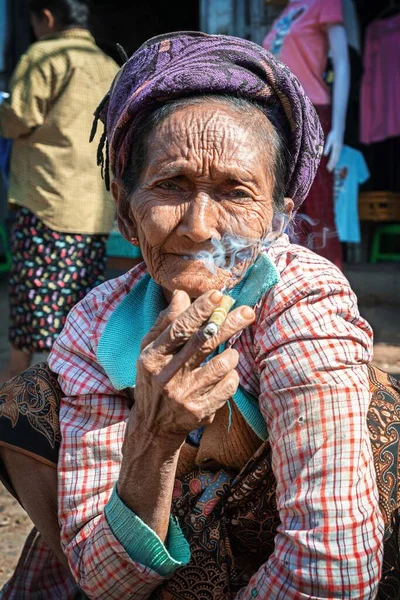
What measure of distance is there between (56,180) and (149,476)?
3516mm

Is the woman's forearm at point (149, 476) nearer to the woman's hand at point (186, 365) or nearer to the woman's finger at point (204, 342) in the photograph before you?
the woman's hand at point (186, 365)

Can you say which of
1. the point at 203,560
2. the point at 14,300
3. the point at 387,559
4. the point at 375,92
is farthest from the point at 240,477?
the point at 375,92

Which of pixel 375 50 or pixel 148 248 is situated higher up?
pixel 148 248

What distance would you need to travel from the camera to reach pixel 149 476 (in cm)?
180

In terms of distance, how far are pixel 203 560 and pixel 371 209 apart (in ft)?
26.3

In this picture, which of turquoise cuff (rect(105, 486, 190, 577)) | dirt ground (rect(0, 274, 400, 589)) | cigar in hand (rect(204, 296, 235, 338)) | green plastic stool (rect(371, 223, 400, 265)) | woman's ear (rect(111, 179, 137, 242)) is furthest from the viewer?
green plastic stool (rect(371, 223, 400, 265))

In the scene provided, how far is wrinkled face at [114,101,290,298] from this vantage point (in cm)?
190

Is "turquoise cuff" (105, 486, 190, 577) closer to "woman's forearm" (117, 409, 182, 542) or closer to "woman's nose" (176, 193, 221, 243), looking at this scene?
"woman's forearm" (117, 409, 182, 542)

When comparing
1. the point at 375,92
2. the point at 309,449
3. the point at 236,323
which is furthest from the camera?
the point at 375,92

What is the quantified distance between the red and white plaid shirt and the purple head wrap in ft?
0.90

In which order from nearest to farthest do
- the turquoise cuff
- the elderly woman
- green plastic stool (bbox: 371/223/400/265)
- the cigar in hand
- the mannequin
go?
1. the cigar in hand
2. the elderly woman
3. the turquoise cuff
4. the mannequin
5. green plastic stool (bbox: 371/223/400/265)

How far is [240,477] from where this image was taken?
204cm

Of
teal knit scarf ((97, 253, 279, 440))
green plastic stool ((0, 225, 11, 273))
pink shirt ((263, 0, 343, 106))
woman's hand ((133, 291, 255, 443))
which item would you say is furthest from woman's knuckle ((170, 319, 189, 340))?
green plastic stool ((0, 225, 11, 273))

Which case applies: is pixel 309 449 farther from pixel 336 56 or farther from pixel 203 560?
pixel 336 56
